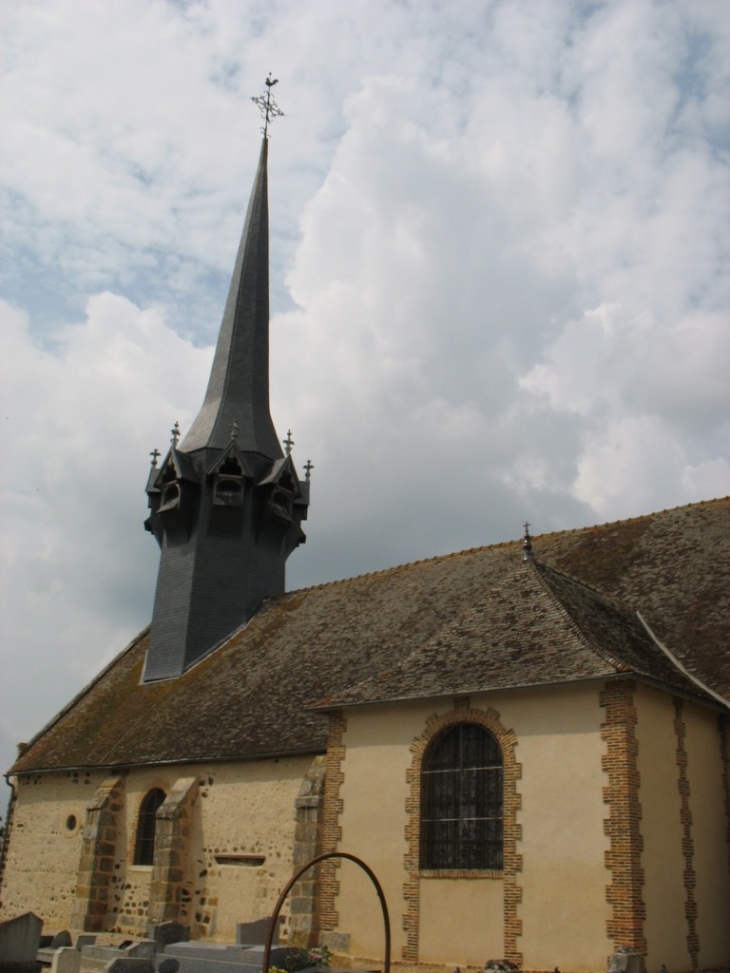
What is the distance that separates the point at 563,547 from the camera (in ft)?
61.5

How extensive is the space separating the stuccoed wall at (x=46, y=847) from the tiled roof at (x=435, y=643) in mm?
498

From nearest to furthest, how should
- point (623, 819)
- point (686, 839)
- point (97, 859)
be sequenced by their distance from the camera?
point (623, 819) → point (686, 839) → point (97, 859)

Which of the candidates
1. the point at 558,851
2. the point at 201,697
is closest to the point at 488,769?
the point at 558,851

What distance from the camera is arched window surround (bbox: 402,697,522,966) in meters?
11.6

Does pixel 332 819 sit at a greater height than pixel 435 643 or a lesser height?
lesser

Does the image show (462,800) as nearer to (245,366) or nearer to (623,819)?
(623,819)

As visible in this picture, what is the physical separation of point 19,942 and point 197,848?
123 inches

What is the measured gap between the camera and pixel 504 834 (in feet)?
39.2

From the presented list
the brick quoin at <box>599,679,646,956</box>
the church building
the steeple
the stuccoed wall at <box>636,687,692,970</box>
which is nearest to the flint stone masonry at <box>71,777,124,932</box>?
the church building

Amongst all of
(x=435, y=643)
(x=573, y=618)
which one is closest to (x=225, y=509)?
(x=435, y=643)

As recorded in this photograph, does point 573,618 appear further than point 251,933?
No

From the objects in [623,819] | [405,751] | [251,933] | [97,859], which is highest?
[405,751]

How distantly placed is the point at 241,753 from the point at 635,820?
739 centimetres

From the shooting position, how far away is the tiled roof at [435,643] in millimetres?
13109
